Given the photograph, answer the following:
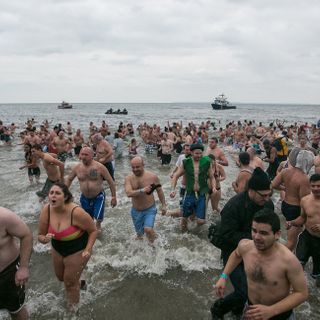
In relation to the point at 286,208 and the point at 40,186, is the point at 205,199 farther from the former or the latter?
the point at 40,186

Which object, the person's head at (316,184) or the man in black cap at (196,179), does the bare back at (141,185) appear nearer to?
the man in black cap at (196,179)

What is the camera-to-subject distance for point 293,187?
503cm

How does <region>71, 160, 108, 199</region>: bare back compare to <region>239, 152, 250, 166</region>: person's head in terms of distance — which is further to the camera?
<region>71, 160, 108, 199</region>: bare back

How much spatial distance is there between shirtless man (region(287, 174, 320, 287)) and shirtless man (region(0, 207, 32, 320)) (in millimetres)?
3249

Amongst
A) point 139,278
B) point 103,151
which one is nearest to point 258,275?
point 139,278

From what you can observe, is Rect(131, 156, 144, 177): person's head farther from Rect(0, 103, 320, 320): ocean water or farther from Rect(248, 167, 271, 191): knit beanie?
Rect(248, 167, 271, 191): knit beanie

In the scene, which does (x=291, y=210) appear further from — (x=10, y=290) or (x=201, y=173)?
(x=10, y=290)

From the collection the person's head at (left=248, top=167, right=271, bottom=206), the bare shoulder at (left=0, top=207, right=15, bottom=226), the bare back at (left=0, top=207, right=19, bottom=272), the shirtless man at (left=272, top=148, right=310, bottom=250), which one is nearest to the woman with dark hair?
the bare back at (left=0, top=207, right=19, bottom=272)

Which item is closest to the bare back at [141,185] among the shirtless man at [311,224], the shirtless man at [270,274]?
the shirtless man at [311,224]

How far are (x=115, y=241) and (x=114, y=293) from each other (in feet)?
5.85

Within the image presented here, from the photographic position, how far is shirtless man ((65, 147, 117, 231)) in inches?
233

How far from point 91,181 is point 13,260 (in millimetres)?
2831

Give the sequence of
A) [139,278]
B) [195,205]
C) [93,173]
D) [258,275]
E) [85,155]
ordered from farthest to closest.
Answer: [195,205] < [93,173] < [85,155] < [139,278] < [258,275]

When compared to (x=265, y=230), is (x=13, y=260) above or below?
below
